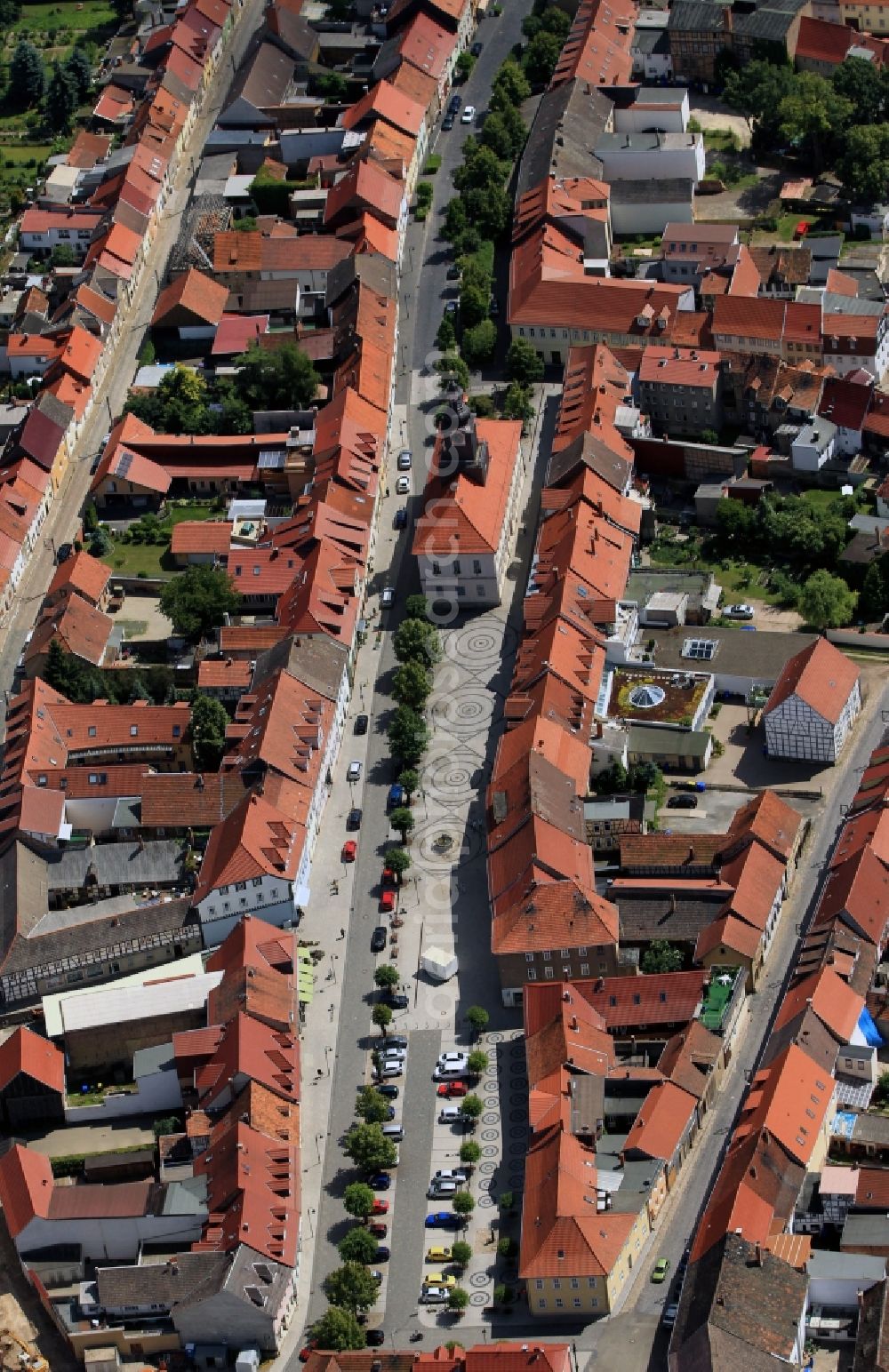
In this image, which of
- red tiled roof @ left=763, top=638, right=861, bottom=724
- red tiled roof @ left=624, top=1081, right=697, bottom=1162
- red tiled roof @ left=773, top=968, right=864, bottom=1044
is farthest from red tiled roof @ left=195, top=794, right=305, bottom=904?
red tiled roof @ left=773, top=968, right=864, bottom=1044

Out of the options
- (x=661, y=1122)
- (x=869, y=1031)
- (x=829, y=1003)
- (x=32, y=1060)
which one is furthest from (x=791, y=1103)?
(x=32, y=1060)

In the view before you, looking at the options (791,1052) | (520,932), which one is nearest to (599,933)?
(520,932)

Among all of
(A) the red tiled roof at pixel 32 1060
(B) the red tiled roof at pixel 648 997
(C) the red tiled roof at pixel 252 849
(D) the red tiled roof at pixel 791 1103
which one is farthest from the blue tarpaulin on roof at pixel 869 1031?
(A) the red tiled roof at pixel 32 1060

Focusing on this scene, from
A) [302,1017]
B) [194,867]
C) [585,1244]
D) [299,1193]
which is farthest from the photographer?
[194,867]

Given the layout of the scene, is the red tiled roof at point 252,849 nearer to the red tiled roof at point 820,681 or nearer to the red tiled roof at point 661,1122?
the red tiled roof at point 661,1122

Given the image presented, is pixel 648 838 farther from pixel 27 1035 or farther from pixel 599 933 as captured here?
pixel 27 1035

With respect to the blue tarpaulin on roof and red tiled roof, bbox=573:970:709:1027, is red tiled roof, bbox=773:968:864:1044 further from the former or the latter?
red tiled roof, bbox=573:970:709:1027
